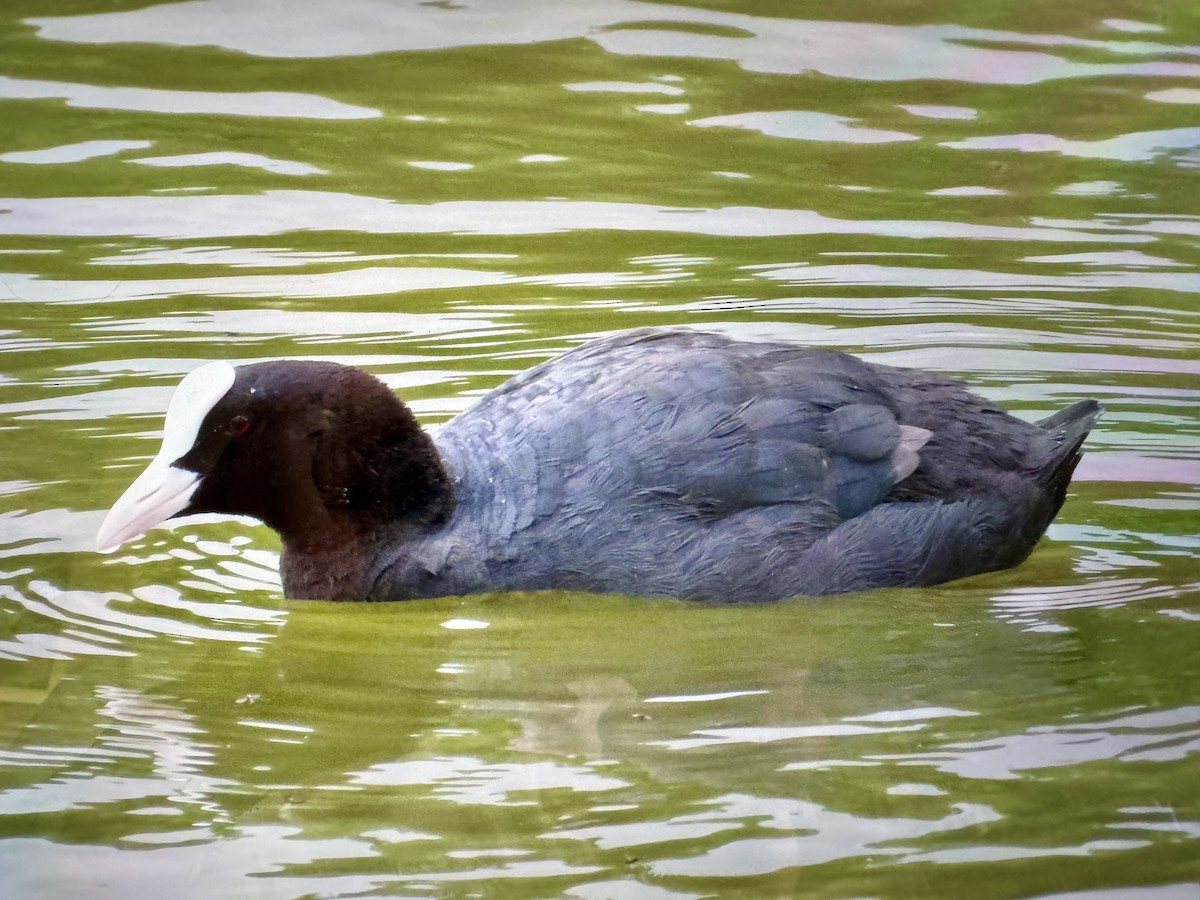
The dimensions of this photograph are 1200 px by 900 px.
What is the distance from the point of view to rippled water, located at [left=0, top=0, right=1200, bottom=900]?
3.27 m

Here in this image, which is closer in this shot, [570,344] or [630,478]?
[630,478]

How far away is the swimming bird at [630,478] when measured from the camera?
13.6 ft

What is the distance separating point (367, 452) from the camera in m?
4.33

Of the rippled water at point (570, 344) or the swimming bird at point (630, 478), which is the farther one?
the swimming bird at point (630, 478)

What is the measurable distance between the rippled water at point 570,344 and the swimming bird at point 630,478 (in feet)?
0.36

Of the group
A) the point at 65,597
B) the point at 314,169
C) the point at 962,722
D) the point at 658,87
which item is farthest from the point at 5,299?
the point at 962,722

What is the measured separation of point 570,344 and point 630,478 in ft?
4.98

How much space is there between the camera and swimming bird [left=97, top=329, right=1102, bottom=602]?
4.15 meters

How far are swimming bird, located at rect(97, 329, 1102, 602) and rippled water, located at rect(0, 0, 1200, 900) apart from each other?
0.11 m

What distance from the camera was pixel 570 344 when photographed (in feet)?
18.3

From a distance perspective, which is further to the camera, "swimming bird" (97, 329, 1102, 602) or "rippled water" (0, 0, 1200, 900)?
"swimming bird" (97, 329, 1102, 602)

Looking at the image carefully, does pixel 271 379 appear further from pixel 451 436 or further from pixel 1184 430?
pixel 1184 430

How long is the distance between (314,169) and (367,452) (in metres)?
2.84

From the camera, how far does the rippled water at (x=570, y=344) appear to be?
129 inches
